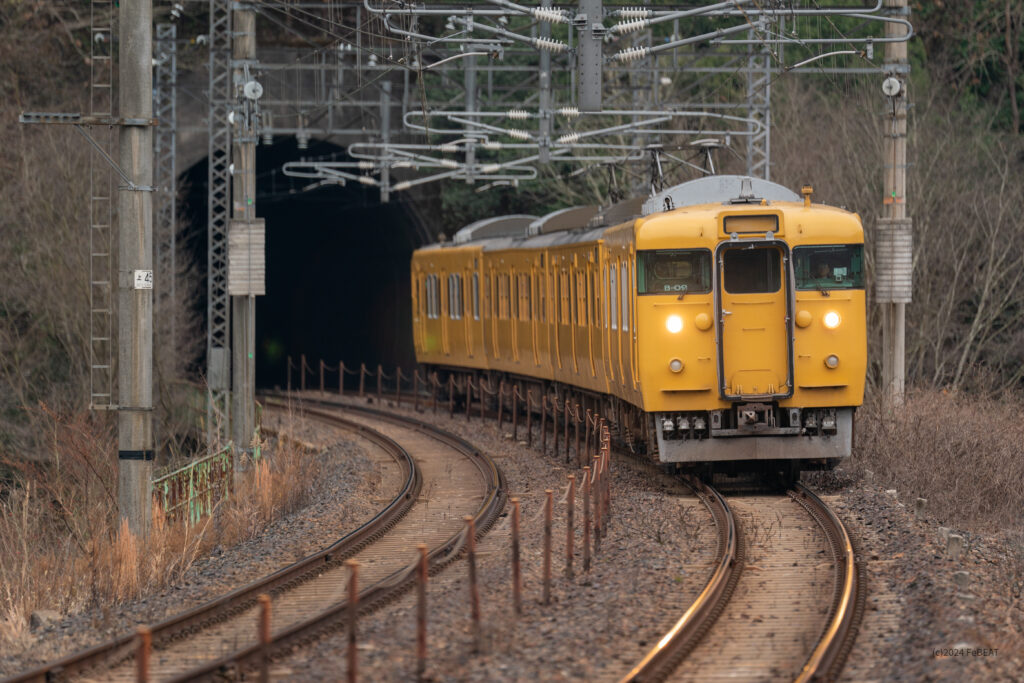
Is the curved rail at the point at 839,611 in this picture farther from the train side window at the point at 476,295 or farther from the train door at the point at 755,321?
the train side window at the point at 476,295

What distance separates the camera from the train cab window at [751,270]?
49.3 feet

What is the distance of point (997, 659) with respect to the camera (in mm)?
8523

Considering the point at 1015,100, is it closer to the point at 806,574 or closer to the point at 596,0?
the point at 596,0

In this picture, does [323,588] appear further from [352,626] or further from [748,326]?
[748,326]

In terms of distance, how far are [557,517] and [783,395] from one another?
2.52 m

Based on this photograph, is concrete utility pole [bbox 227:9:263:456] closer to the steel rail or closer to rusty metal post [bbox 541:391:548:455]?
rusty metal post [bbox 541:391:548:455]

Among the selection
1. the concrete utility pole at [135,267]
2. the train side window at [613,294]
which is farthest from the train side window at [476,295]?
the concrete utility pole at [135,267]

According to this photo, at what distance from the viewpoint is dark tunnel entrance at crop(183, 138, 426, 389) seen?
40500mm

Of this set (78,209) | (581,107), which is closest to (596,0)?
(581,107)

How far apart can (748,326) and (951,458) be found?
10.1 feet

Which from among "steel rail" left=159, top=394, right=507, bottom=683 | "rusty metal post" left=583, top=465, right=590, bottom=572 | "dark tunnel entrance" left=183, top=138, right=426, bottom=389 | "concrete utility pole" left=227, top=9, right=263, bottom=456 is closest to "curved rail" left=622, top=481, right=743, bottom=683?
"rusty metal post" left=583, top=465, right=590, bottom=572

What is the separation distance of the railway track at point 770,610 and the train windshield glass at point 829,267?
2344 millimetres

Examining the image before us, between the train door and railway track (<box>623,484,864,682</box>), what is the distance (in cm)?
150

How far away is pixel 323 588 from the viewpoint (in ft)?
38.1
